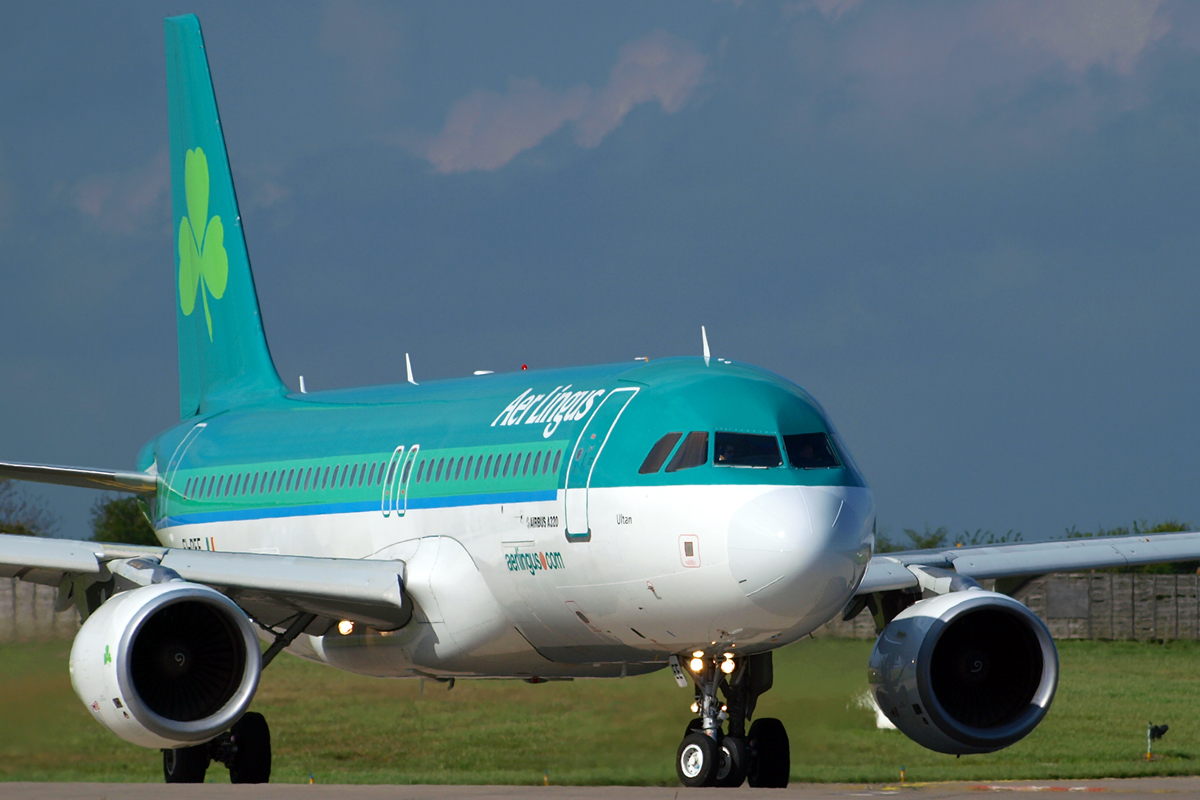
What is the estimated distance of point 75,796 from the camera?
13484 millimetres

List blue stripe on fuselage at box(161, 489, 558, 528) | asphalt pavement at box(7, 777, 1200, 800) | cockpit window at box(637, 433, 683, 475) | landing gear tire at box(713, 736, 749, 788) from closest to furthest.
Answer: asphalt pavement at box(7, 777, 1200, 800) → cockpit window at box(637, 433, 683, 475) → landing gear tire at box(713, 736, 749, 788) → blue stripe on fuselage at box(161, 489, 558, 528)

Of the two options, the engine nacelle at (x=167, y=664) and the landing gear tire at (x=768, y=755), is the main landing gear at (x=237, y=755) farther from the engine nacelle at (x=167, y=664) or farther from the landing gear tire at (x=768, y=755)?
the landing gear tire at (x=768, y=755)

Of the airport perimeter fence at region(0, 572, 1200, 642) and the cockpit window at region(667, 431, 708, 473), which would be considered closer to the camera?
the cockpit window at region(667, 431, 708, 473)

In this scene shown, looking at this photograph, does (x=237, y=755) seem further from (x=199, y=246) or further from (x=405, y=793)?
(x=199, y=246)

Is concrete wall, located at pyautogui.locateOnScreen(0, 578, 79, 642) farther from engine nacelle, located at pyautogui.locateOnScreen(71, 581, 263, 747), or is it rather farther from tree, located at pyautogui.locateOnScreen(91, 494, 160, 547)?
tree, located at pyautogui.locateOnScreen(91, 494, 160, 547)

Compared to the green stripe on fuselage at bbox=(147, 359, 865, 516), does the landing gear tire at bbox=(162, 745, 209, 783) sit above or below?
below

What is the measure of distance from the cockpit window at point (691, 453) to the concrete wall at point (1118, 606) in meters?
27.9

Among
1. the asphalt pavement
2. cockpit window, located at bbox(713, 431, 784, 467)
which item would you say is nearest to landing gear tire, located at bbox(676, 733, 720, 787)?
the asphalt pavement

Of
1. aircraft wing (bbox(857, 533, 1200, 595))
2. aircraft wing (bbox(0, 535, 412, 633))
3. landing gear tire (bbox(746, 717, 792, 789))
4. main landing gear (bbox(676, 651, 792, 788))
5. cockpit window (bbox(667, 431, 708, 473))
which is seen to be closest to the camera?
cockpit window (bbox(667, 431, 708, 473))

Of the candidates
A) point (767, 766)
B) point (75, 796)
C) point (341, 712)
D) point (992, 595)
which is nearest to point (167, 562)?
point (75, 796)

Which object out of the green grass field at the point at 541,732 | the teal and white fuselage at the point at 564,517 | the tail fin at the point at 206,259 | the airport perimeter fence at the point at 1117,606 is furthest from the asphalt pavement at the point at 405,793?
the airport perimeter fence at the point at 1117,606

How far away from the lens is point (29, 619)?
77.4ft

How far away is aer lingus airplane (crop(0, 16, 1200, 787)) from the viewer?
16.3 m

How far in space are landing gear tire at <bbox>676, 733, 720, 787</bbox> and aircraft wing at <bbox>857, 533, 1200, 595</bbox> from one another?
10.3ft
